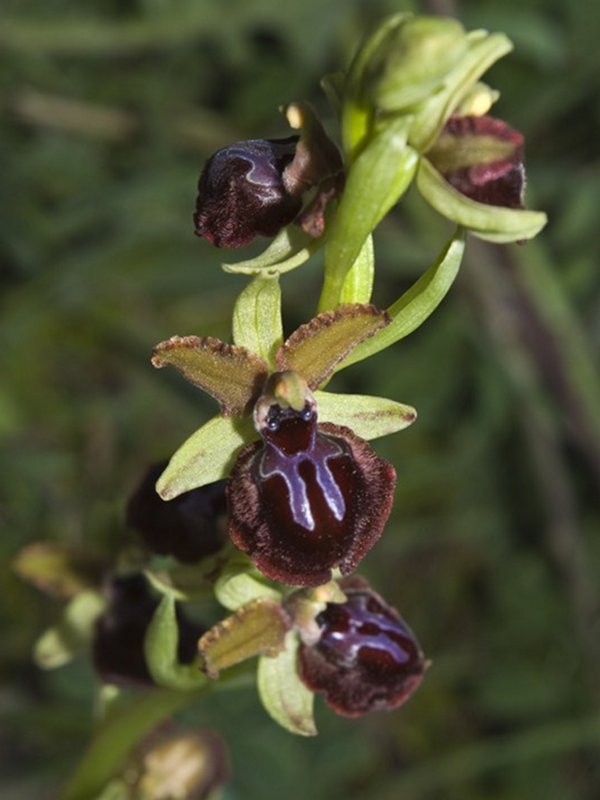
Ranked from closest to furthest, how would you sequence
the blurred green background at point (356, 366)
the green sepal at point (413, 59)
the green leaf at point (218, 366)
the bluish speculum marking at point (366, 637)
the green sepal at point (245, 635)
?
the green sepal at point (413, 59) → the green leaf at point (218, 366) → the green sepal at point (245, 635) → the bluish speculum marking at point (366, 637) → the blurred green background at point (356, 366)

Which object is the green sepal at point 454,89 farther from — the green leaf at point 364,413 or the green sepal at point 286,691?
the green sepal at point 286,691

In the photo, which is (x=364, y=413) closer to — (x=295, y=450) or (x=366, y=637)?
(x=295, y=450)

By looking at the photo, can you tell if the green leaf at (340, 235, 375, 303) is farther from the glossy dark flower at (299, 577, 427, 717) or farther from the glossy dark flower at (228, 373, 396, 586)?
the glossy dark flower at (299, 577, 427, 717)

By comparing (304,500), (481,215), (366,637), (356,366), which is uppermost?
(481,215)

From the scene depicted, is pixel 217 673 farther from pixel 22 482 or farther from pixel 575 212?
pixel 575 212

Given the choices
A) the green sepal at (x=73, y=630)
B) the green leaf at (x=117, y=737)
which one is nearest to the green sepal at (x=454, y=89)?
the green leaf at (x=117, y=737)

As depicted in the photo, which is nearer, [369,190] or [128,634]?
[369,190]

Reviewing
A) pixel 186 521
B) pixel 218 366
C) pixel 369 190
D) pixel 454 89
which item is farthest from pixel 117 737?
pixel 454 89
